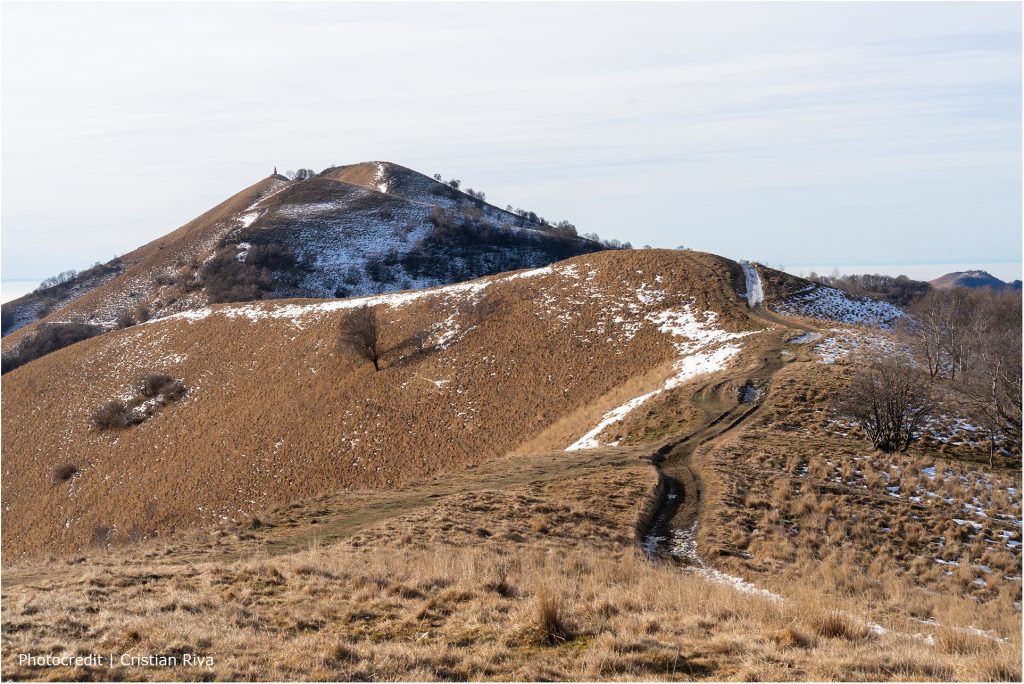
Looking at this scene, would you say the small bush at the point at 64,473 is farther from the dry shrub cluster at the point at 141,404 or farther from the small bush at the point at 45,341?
the small bush at the point at 45,341

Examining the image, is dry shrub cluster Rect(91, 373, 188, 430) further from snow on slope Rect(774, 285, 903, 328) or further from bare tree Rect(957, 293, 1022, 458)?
bare tree Rect(957, 293, 1022, 458)

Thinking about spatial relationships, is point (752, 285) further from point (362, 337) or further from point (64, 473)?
point (64, 473)

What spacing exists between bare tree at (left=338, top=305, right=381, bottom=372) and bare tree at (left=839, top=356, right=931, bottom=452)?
1137 inches

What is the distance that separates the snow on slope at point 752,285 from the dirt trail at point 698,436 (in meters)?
3.51

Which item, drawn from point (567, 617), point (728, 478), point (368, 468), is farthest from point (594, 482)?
point (368, 468)

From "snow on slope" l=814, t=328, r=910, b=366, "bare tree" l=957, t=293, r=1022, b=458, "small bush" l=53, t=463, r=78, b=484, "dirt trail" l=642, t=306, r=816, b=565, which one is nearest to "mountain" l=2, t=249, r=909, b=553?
"small bush" l=53, t=463, r=78, b=484

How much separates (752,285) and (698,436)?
25.0 m

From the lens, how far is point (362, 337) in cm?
4306

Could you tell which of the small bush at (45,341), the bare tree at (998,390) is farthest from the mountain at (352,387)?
the small bush at (45,341)

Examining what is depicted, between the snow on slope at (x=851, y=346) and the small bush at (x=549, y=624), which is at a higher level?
the snow on slope at (x=851, y=346)

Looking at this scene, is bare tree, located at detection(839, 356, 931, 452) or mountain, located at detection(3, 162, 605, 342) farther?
mountain, located at detection(3, 162, 605, 342)

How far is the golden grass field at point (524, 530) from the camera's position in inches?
292

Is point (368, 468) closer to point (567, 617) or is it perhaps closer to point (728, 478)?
point (728, 478)

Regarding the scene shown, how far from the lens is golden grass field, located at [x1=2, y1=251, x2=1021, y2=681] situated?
24.3 ft
